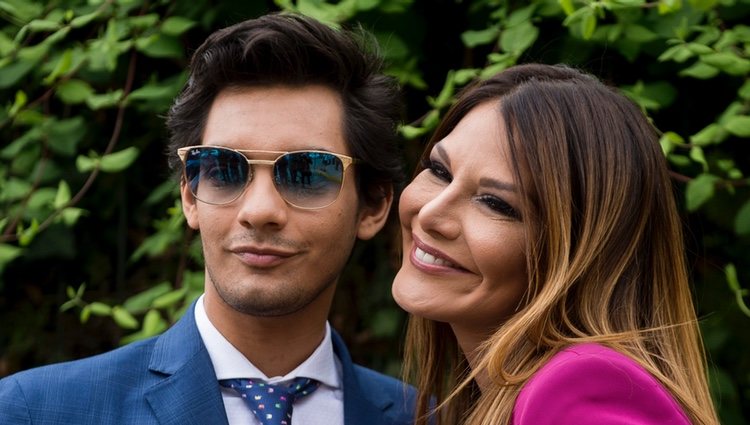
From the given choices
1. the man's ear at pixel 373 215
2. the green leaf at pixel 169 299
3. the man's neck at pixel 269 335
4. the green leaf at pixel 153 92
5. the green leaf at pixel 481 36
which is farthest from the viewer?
the green leaf at pixel 153 92

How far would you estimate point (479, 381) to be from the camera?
2.64 meters

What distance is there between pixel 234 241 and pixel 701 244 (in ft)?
5.37

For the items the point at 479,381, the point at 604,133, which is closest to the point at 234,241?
the point at 479,381

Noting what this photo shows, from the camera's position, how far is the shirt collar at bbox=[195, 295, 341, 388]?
272 cm

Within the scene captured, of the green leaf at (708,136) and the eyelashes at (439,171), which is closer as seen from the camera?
the eyelashes at (439,171)

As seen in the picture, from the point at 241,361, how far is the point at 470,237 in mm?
668

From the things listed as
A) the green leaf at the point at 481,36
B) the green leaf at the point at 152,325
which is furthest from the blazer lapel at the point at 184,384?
the green leaf at the point at 481,36

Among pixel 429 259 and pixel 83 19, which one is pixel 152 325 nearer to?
pixel 83 19

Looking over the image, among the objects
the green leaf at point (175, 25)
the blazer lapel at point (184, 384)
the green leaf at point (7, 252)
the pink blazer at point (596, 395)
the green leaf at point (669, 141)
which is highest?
the pink blazer at point (596, 395)

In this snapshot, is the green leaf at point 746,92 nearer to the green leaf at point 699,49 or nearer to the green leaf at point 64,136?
the green leaf at point 699,49

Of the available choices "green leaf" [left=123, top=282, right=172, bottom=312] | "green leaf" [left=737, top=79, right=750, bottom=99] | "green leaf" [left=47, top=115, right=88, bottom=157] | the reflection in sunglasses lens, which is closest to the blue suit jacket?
the reflection in sunglasses lens

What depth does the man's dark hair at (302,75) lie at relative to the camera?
2.80 meters

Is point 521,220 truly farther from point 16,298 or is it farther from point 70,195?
point 16,298

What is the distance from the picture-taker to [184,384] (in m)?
2.60
